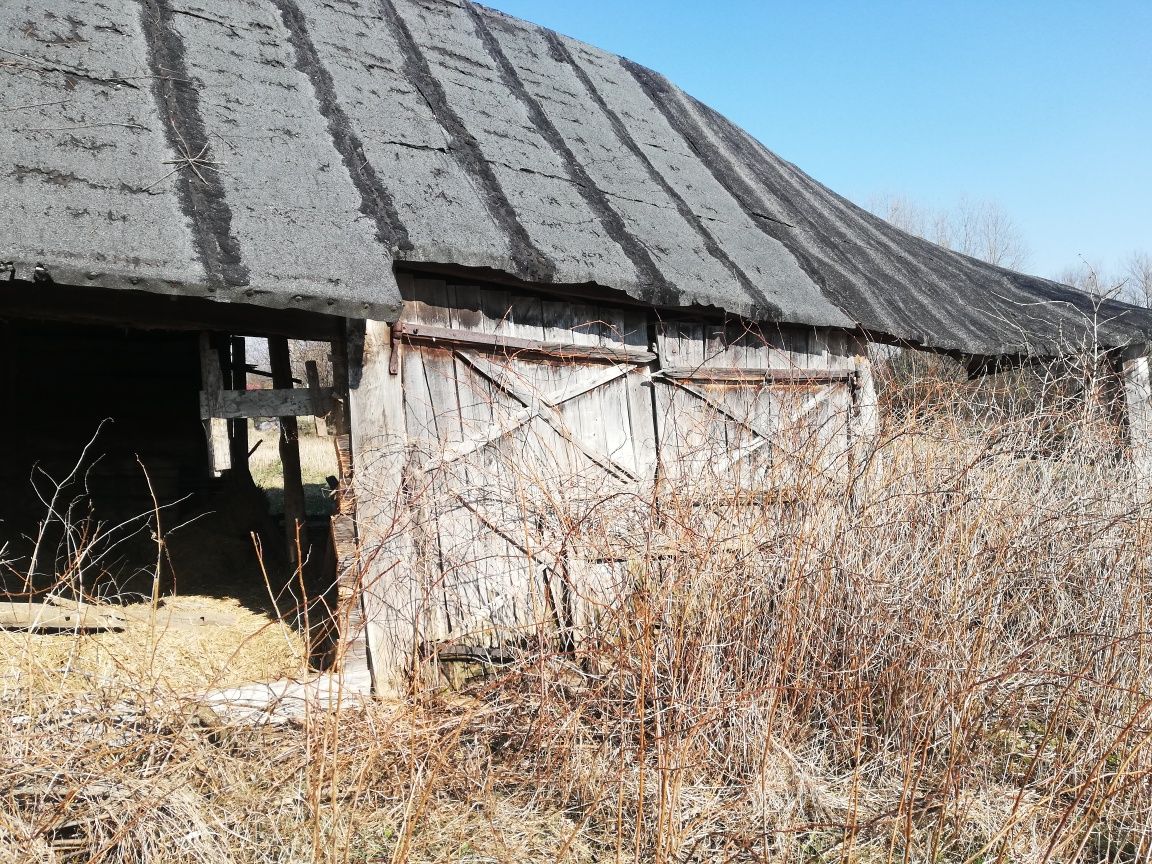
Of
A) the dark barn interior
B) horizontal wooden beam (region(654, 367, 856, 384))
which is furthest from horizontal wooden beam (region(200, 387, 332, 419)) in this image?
horizontal wooden beam (region(654, 367, 856, 384))

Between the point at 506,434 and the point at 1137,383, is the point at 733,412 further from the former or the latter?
the point at 1137,383

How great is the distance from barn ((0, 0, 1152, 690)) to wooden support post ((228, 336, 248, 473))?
0.23 ft

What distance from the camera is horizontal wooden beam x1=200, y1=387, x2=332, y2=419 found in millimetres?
4391

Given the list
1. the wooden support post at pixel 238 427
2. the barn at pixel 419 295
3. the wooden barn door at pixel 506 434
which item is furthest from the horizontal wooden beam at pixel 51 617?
the wooden support post at pixel 238 427

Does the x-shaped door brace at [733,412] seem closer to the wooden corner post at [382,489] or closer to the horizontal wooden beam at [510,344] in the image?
the horizontal wooden beam at [510,344]

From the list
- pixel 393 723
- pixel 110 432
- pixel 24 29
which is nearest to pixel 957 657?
pixel 393 723

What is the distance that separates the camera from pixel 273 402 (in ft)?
14.5

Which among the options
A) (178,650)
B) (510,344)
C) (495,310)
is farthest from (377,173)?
(178,650)

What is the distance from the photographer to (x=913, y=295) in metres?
8.16

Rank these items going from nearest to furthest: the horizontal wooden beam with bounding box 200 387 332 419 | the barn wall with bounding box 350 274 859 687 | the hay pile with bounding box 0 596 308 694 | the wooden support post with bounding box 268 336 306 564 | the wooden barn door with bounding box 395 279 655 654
Result: the hay pile with bounding box 0 596 308 694 < the barn wall with bounding box 350 274 859 687 < the wooden barn door with bounding box 395 279 655 654 < the horizontal wooden beam with bounding box 200 387 332 419 < the wooden support post with bounding box 268 336 306 564

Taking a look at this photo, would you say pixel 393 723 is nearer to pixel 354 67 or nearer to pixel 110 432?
pixel 354 67

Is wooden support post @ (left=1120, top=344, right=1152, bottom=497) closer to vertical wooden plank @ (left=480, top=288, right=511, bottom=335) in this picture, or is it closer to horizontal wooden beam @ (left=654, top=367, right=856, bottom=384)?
horizontal wooden beam @ (left=654, top=367, right=856, bottom=384)

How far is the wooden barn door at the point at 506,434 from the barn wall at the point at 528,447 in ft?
0.04

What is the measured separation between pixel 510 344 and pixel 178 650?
97.2 inches
